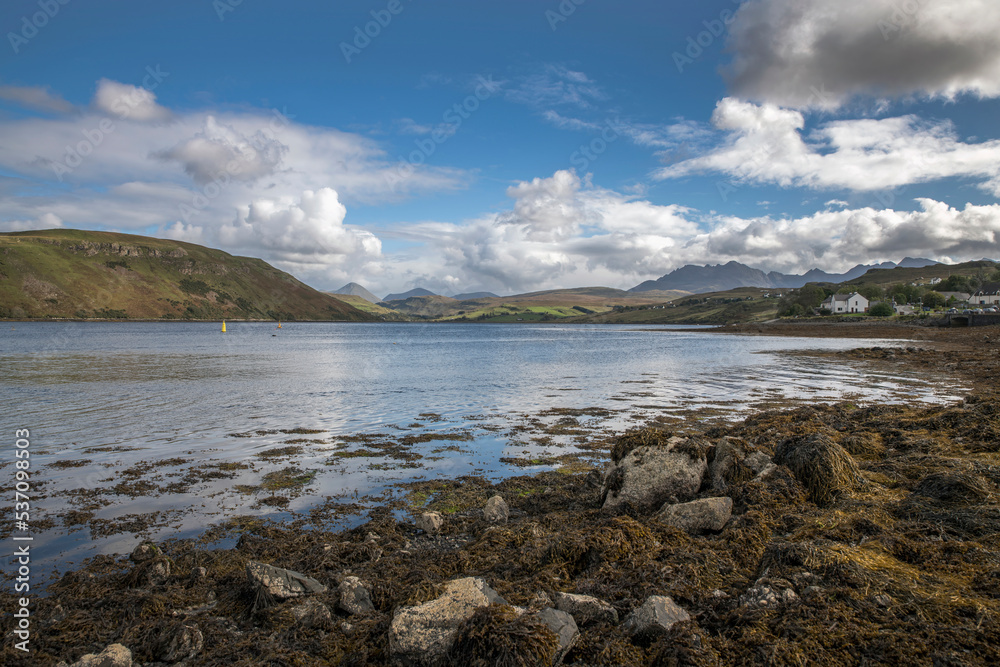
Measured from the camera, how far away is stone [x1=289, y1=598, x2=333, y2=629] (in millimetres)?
6723

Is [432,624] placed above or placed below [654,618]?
below

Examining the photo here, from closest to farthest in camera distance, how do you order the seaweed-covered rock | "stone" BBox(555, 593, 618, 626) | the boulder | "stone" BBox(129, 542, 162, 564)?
"stone" BBox(555, 593, 618, 626), "stone" BBox(129, 542, 162, 564), the seaweed-covered rock, the boulder

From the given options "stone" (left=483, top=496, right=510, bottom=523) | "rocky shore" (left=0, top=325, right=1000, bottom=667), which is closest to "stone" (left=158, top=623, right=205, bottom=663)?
"rocky shore" (left=0, top=325, right=1000, bottom=667)

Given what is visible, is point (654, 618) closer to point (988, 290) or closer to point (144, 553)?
point (144, 553)

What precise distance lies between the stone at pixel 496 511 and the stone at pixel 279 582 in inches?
170

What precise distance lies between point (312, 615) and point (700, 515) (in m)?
7.00

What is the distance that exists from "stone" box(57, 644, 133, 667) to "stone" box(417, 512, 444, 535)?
5.66m

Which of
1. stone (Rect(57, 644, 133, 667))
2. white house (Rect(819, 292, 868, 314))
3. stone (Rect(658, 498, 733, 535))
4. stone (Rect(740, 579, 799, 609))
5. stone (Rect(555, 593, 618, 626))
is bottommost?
stone (Rect(57, 644, 133, 667))

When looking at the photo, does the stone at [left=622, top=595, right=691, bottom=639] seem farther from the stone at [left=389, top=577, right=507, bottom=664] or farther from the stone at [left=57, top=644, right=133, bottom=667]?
the stone at [left=57, top=644, right=133, bottom=667]

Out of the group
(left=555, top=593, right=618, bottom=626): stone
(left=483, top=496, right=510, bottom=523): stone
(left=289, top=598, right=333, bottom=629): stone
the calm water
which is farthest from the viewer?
the calm water

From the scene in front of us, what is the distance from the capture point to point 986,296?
5935 inches

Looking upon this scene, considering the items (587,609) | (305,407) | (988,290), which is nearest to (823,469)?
(587,609)

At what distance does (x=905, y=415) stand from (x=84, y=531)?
25.6 m

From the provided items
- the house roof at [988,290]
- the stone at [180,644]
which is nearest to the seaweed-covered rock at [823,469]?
the stone at [180,644]
